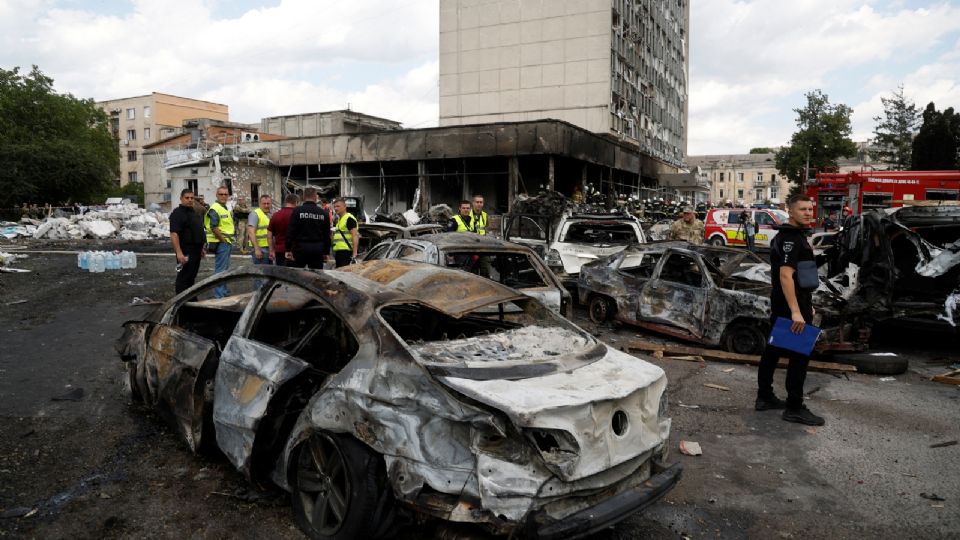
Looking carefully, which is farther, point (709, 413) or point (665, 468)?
point (709, 413)

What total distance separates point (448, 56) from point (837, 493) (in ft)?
145

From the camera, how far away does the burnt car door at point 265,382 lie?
3.31 meters

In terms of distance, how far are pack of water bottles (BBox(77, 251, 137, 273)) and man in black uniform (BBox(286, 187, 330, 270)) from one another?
30.1 feet

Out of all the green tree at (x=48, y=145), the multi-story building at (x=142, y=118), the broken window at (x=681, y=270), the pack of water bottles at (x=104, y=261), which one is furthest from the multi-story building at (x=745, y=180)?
the broken window at (x=681, y=270)

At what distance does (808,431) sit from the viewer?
4.99m

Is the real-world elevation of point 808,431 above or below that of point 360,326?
below

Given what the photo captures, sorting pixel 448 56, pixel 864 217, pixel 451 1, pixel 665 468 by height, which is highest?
pixel 451 1

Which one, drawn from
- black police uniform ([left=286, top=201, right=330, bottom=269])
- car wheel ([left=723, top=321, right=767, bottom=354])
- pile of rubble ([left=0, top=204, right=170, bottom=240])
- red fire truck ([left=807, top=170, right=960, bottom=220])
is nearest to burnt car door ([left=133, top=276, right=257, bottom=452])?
black police uniform ([left=286, top=201, right=330, bottom=269])

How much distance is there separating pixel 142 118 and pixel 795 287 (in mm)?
86054

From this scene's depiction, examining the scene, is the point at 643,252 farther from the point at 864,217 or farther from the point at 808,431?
the point at 808,431

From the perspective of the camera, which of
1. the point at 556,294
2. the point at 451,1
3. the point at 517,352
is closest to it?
the point at 517,352

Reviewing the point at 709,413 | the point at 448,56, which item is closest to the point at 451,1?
the point at 448,56

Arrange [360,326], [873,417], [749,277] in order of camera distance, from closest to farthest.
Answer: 1. [360,326]
2. [873,417]
3. [749,277]

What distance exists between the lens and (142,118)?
75812mm
